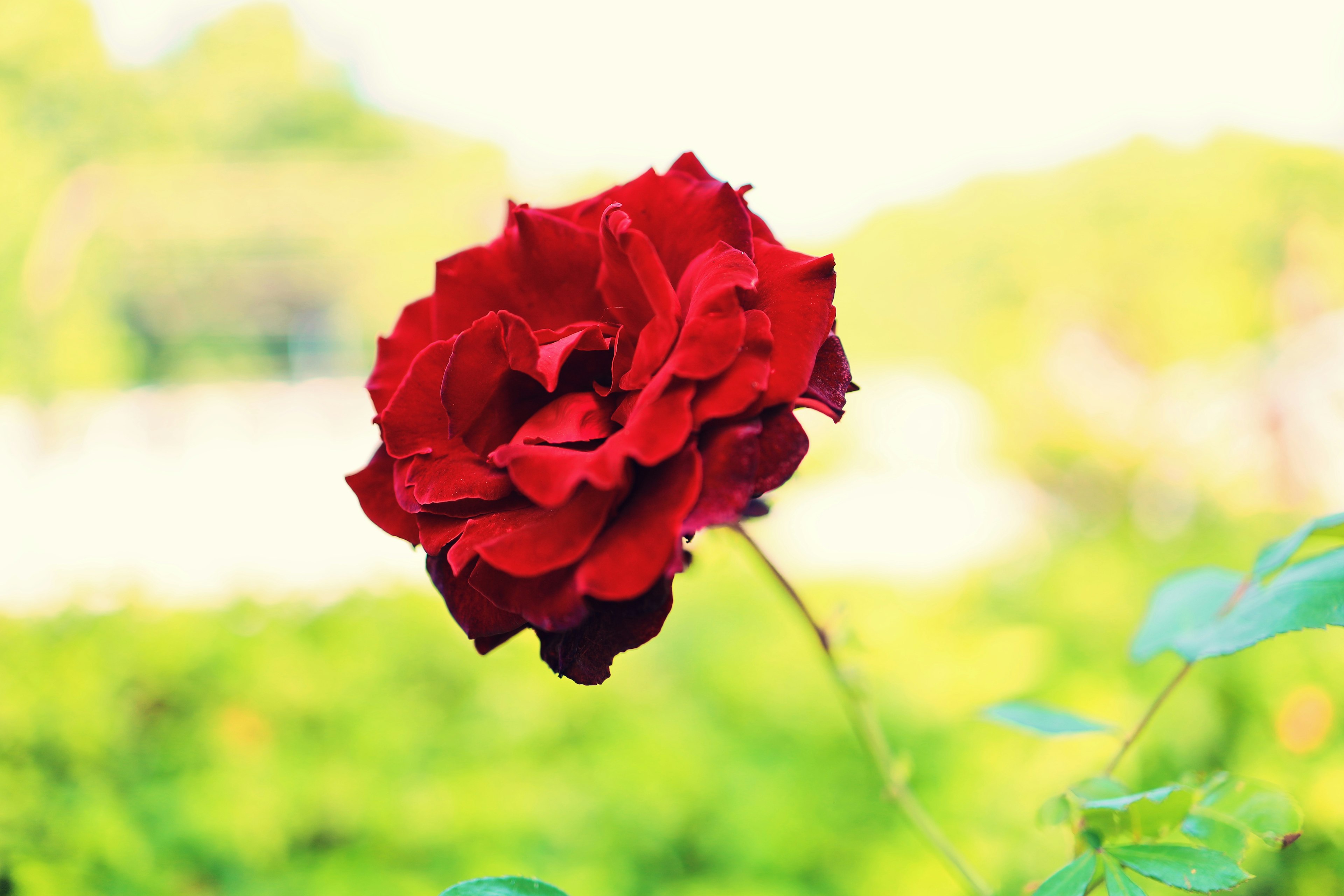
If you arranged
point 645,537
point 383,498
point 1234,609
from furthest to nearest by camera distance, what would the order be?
point 1234,609 < point 383,498 < point 645,537

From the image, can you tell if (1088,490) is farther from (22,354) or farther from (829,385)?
(22,354)

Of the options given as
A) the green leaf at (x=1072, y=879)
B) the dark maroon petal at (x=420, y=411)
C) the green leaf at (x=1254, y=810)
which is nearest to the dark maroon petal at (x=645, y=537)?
the dark maroon petal at (x=420, y=411)

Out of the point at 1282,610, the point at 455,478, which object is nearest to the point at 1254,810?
the point at 1282,610

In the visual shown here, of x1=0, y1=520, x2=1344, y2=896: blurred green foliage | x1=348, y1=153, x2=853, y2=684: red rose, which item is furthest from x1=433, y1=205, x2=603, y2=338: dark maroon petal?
x1=0, y1=520, x2=1344, y2=896: blurred green foliage

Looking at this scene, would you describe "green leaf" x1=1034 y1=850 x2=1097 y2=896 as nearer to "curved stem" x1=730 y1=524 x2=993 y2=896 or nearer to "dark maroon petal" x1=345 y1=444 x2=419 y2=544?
"curved stem" x1=730 y1=524 x2=993 y2=896

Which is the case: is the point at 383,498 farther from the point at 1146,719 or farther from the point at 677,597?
the point at 677,597

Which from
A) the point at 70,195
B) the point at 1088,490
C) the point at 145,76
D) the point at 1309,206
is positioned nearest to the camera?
the point at 1088,490

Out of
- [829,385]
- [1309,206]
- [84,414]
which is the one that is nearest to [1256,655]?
[829,385]
